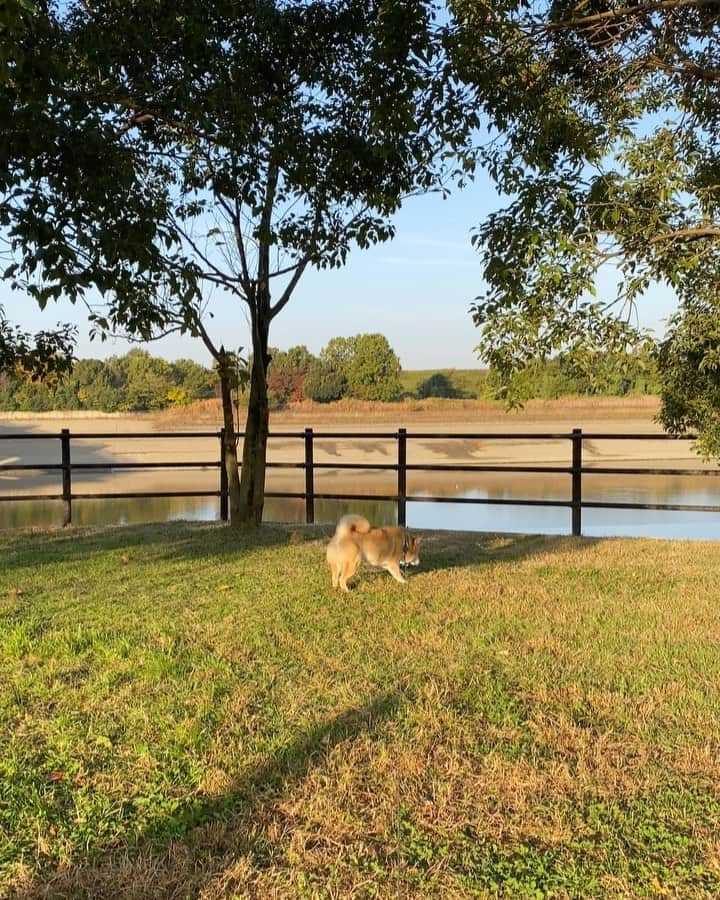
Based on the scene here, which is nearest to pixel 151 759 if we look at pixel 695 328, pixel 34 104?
pixel 34 104

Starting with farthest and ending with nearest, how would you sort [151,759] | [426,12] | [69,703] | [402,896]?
[426,12]
[69,703]
[151,759]
[402,896]

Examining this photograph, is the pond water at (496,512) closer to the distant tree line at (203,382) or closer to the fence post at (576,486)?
the fence post at (576,486)

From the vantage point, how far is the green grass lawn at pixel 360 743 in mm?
2062

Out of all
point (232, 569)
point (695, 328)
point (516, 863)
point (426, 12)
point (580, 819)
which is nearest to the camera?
point (516, 863)

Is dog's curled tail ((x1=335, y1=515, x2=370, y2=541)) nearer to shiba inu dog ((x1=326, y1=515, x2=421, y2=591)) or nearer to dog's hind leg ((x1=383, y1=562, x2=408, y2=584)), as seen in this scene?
shiba inu dog ((x1=326, y1=515, x2=421, y2=591))

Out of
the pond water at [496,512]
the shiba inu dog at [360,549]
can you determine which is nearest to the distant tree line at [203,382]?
the pond water at [496,512]

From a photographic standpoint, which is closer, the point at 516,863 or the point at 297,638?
the point at 516,863

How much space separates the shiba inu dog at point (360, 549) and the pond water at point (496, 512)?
5582mm

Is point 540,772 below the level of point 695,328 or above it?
below

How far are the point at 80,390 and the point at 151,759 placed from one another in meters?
55.9

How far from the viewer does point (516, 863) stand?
6.77 ft

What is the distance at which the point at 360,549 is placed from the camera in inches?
210

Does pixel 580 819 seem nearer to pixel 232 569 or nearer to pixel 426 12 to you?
pixel 232 569

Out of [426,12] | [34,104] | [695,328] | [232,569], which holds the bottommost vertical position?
[232,569]
